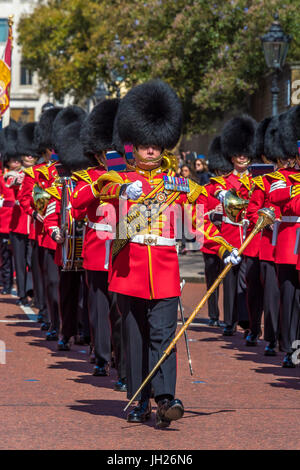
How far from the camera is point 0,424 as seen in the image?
270 inches

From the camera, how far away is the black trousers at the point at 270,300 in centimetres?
1009

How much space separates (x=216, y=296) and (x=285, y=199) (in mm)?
3555

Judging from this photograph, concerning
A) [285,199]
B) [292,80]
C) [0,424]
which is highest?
[292,80]

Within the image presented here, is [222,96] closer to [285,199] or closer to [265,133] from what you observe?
[265,133]

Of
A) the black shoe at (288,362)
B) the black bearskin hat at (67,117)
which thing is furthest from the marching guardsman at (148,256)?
the black bearskin hat at (67,117)

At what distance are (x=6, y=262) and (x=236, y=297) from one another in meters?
4.63

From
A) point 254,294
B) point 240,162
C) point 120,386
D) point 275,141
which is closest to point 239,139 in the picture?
point 240,162

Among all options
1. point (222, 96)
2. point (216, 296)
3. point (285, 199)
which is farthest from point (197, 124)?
point (285, 199)

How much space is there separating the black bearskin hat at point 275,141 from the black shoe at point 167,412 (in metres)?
3.73

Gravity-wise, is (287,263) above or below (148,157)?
below

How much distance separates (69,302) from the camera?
10078mm

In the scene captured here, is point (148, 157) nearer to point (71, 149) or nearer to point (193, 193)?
point (193, 193)

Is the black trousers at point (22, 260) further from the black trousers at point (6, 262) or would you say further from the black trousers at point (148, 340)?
Result: the black trousers at point (148, 340)
